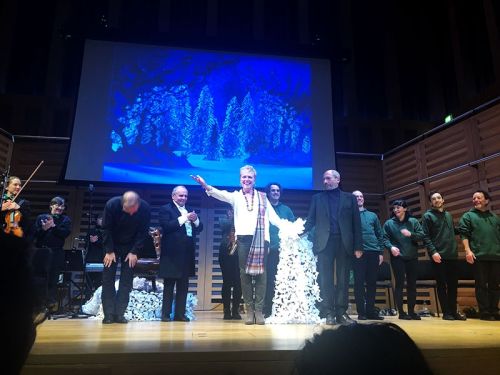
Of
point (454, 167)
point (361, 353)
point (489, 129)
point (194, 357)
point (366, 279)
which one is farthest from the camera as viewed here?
point (454, 167)

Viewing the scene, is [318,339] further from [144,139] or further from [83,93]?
[83,93]

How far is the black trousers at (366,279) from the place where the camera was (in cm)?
460

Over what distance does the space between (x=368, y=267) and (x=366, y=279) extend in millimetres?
142

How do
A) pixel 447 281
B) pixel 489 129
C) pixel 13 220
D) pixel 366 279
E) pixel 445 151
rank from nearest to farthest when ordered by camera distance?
pixel 13 220
pixel 447 281
pixel 366 279
pixel 489 129
pixel 445 151

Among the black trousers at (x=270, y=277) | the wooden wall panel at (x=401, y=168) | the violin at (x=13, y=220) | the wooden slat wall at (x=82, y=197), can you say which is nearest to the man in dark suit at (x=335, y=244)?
the black trousers at (x=270, y=277)

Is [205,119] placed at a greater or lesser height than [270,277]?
greater

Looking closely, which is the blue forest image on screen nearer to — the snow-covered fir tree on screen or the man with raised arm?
the snow-covered fir tree on screen

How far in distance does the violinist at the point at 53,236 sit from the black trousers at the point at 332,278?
9.81 ft

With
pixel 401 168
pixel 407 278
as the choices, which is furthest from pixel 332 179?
pixel 401 168

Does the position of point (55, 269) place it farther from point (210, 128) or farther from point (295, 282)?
point (210, 128)

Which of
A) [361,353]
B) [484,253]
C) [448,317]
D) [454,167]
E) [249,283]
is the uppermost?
[454,167]

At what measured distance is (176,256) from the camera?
4.14 metres

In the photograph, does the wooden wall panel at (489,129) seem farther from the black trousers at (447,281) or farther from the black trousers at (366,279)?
the black trousers at (366,279)

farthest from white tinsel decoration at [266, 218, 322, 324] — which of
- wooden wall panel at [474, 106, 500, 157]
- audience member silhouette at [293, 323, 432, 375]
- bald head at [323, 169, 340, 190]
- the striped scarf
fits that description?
wooden wall panel at [474, 106, 500, 157]
